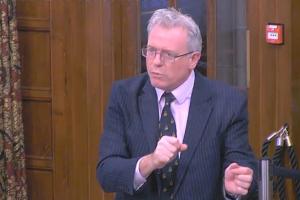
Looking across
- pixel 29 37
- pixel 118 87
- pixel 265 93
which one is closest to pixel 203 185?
pixel 118 87

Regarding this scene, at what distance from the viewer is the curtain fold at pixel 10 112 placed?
4055 millimetres

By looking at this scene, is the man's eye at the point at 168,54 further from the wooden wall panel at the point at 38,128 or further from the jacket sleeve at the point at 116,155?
the wooden wall panel at the point at 38,128

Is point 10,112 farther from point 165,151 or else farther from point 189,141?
point 165,151

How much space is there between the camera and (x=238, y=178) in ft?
7.09

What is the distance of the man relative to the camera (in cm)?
237

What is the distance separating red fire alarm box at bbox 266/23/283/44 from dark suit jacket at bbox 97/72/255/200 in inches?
49.1

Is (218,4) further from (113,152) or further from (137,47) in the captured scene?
(113,152)

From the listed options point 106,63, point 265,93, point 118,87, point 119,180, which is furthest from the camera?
point 106,63

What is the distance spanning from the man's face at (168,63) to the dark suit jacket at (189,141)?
9cm

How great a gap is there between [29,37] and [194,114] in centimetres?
205

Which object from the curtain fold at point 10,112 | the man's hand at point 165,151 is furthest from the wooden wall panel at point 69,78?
the man's hand at point 165,151

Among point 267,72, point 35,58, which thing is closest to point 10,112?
point 35,58

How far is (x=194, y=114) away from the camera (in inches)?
95.5

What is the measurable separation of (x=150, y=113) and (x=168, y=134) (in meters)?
0.10
